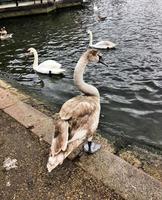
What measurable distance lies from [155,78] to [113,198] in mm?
8254

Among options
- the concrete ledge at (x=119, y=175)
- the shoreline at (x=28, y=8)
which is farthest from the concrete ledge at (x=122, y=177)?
the shoreline at (x=28, y=8)

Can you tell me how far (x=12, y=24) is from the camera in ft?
87.6

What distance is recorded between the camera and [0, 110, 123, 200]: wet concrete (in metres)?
4.93

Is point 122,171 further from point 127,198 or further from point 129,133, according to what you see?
point 129,133

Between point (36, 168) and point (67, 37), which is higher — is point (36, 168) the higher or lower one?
the higher one

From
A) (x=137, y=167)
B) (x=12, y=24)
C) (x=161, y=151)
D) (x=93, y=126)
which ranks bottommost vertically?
(x=12, y=24)

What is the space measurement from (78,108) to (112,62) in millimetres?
9559

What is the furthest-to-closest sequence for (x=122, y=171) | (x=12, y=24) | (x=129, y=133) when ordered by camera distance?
(x=12, y=24), (x=129, y=133), (x=122, y=171)

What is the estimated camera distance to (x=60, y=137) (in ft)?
16.5

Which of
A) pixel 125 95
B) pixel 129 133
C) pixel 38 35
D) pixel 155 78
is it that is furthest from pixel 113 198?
pixel 38 35

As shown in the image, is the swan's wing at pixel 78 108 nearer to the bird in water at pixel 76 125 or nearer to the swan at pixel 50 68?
the bird in water at pixel 76 125

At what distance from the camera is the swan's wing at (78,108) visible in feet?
17.5

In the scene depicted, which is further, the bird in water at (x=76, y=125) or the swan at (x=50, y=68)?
the swan at (x=50, y=68)

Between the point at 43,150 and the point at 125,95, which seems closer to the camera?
the point at 43,150
